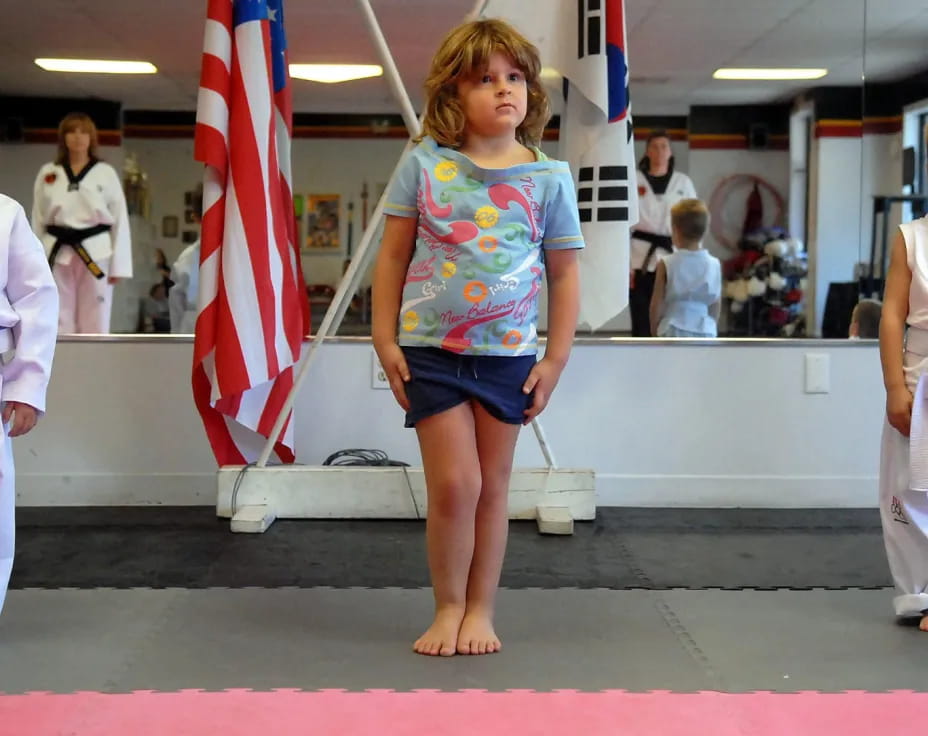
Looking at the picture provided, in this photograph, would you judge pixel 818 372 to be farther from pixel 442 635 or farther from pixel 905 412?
pixel 442 635

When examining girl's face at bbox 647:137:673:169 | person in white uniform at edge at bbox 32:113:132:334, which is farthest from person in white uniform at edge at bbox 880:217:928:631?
person in white uniform at edge at bbox 32:113:132:334

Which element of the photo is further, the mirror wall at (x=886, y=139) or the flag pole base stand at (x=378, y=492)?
the mirror wall at (x=886, y=139)

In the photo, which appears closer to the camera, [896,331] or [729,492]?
[896,331]

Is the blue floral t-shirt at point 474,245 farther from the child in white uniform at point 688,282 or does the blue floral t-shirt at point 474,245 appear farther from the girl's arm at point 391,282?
the child in white uniform at point 688,282

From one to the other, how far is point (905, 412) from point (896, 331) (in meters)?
0.18

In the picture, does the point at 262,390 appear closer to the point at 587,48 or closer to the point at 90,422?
the point at 90,422

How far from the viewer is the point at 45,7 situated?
3633 millimetres

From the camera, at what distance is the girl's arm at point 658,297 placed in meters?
3.72

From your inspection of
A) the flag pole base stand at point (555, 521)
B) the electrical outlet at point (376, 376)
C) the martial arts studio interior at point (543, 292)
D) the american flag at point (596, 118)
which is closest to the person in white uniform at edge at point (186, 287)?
the martial arts studio interior at point (543, 292)

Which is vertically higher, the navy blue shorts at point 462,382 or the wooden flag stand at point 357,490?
the navy blue shorts at point 462,382

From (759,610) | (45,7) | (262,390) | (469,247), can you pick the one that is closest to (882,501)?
(759,610)

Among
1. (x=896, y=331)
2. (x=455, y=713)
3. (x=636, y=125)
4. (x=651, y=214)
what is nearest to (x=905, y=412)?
(x=896, y=331)

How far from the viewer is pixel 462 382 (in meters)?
2.04

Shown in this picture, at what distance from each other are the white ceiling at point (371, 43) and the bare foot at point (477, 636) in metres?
2.07
